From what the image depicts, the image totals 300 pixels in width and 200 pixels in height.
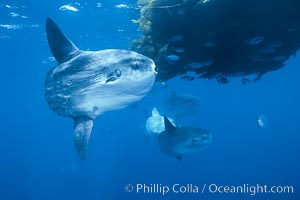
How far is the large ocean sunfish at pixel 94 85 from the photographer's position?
11.9ft

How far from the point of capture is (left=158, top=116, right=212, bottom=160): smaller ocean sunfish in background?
6734mm

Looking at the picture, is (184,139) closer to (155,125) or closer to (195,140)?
(195,140)

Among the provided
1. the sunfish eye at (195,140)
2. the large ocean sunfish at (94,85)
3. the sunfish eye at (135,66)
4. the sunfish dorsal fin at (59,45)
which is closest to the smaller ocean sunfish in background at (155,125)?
the sunfish eye at (195,140)

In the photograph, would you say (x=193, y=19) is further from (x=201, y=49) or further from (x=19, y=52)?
(x=19, y=52)

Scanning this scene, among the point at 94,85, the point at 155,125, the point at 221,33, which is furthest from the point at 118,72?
the point at 155,125

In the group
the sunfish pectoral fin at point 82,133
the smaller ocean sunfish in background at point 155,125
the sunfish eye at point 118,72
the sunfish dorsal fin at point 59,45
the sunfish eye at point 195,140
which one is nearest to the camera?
the sunfish eye at point 118,72

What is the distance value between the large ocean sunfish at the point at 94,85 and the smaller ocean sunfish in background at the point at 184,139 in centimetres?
313

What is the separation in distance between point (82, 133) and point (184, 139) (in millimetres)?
3376

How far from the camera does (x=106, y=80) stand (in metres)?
3.70

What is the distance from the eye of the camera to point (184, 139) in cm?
679

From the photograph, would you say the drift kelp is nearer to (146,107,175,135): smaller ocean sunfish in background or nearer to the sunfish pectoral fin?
(146,107,175,135): smaller ocean sunfish in background

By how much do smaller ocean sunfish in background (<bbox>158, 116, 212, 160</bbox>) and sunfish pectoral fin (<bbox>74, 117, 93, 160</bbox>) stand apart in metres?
3.19

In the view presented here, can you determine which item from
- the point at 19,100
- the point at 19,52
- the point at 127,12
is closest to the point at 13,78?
the point at 19,52

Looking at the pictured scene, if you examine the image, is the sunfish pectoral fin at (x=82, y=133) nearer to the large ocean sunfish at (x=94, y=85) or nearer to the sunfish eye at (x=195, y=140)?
the large ocean sunfish at (x=94, y=85)
